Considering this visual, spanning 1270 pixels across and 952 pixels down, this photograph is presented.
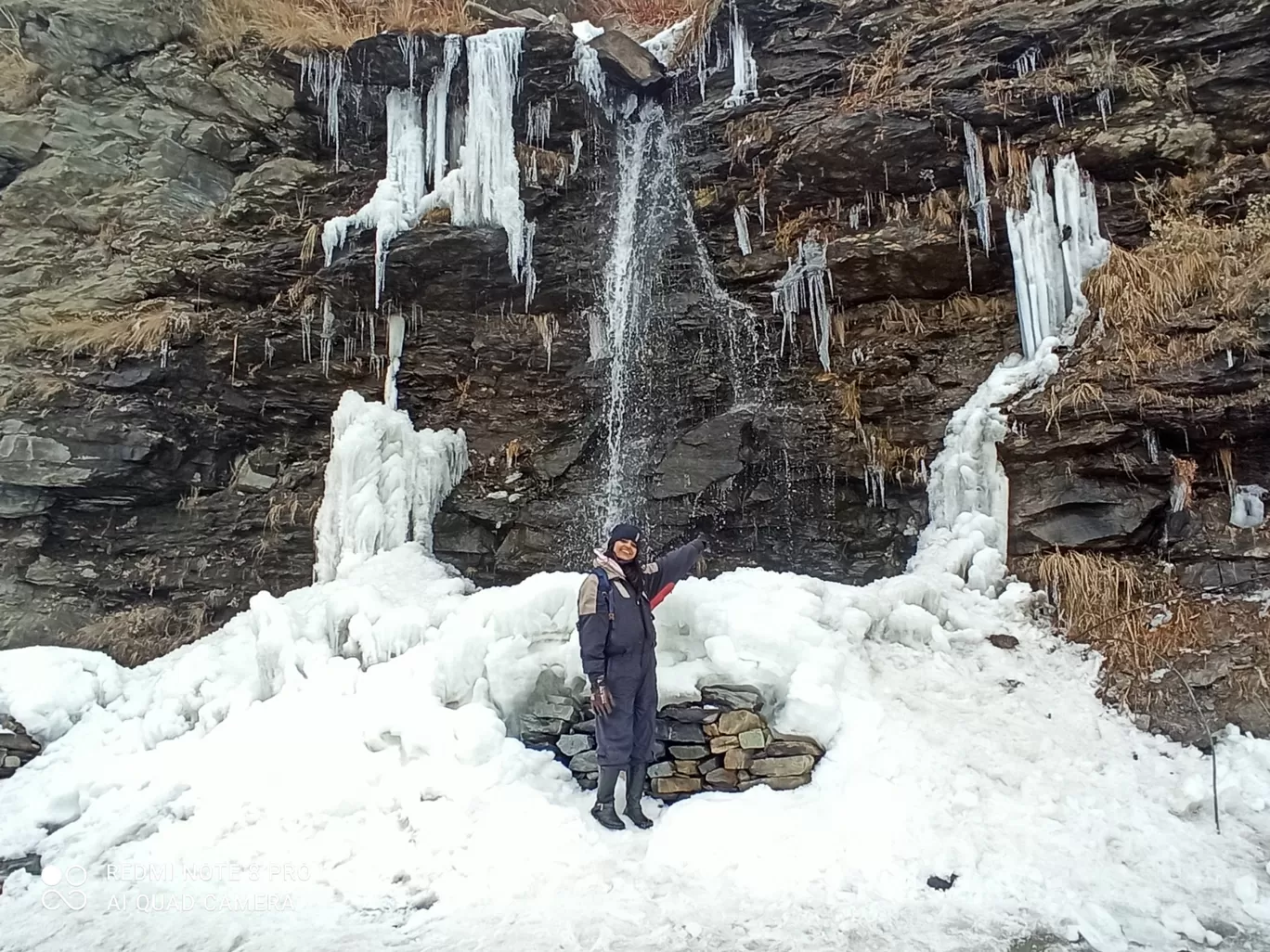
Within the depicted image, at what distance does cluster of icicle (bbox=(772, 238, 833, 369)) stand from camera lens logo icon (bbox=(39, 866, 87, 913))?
319 inches

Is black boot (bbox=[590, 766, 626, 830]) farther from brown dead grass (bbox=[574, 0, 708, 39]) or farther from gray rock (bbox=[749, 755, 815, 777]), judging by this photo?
brown dead grass (bbox=[574, 0, 708, 39])

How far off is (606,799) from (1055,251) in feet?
24.0

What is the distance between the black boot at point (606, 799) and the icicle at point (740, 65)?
338 inches

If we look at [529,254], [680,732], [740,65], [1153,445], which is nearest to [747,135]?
[740,65]

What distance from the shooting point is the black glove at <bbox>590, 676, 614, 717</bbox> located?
4668 millimetres

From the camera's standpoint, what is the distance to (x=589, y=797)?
16.6 feet

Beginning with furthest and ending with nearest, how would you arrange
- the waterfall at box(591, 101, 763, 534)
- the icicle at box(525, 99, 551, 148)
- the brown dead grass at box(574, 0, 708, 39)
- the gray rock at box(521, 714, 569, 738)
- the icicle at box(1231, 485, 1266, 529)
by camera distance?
the brown dead grass at box(574, 0, 708, 39) → the icicle at box(525, 99, 551, 148) → the waterfall at box(591, 101, 763, 534) → the icicle at box(1231, 485, 1266, 529) → the gray rock at box(521, 714, 569, 738)

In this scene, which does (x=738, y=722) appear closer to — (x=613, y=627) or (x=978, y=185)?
(x=613, y=627)

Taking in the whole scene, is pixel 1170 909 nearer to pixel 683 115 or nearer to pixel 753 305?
pixel 753 305

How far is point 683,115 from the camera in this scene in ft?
34.3

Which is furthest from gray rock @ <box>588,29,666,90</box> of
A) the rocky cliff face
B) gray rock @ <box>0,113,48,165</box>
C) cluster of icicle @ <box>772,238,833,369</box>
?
gray rock @ <box>0,113,48,165</box>

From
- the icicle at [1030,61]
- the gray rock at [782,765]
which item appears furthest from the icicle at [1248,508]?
the icicle at [1030,61]

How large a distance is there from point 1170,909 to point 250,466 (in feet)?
32.8

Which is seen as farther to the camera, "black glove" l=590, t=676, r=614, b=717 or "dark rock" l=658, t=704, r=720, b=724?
"dark rock" l=658, t=704, r=720, b=724
